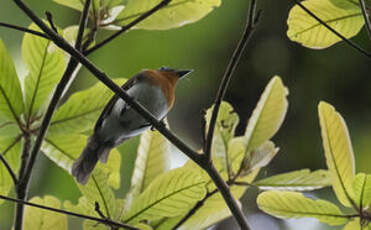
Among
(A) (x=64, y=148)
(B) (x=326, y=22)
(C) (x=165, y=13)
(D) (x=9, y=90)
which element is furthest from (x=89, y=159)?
(B) (x=326, y=22)

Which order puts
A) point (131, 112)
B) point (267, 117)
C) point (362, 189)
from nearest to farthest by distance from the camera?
point (362, 189)
point (267, 117)
point (131, 112)

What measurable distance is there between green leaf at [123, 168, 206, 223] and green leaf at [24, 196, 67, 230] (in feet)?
0.42

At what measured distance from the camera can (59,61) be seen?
1.35m

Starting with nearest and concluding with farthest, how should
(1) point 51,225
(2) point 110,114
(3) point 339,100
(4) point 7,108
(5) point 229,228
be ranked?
1. (1) point 51,225
2. (4) point 7,108
3. (2) point 110,114
4. (5) point 229,228
5. (3) point 339,100

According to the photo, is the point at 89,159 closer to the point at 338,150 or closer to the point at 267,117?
the point at 267,117

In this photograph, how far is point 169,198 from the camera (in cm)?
122

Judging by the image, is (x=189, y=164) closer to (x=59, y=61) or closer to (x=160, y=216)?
(x=160, y=216)

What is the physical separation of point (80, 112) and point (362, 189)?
641mm

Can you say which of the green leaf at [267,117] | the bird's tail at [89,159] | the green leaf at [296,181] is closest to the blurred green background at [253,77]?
the bird's tail at [89,159]

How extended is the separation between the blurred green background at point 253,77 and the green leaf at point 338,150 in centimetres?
141

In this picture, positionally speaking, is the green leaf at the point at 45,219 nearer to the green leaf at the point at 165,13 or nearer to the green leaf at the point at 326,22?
the green leaf at the point at 165,13

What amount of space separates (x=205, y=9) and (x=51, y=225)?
1.90ft

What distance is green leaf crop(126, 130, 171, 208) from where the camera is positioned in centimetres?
139

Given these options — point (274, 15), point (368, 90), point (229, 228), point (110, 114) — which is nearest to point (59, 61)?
point (110, 114)
